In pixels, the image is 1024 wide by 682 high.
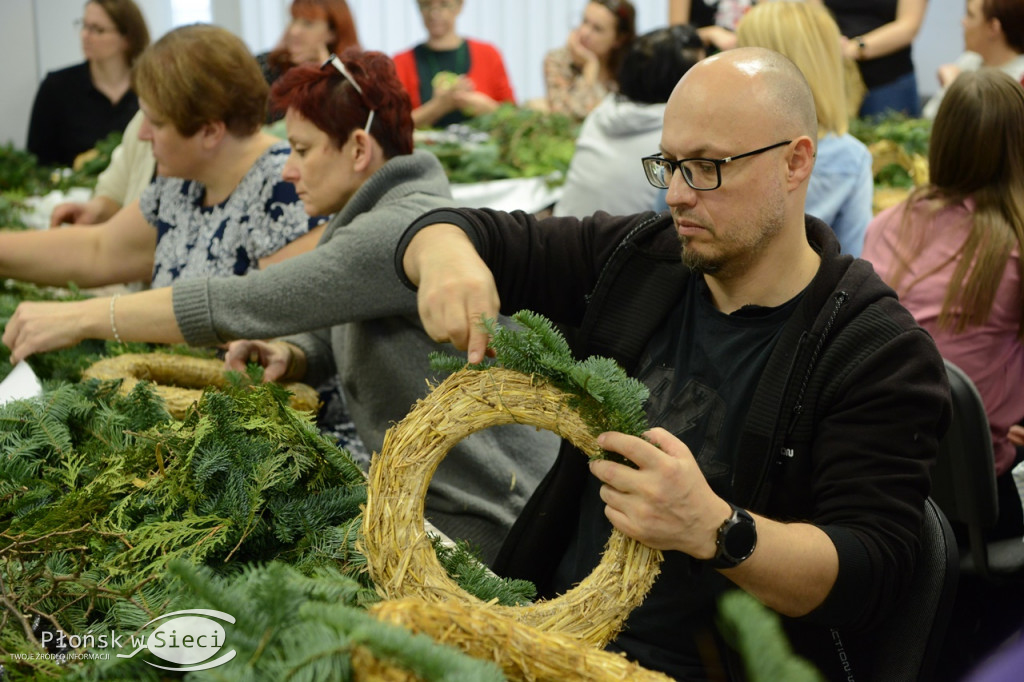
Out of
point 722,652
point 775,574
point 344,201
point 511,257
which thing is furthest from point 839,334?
point 344,201

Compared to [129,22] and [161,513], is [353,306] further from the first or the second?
[129,22]

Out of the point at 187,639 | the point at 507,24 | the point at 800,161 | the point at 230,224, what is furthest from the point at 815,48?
the point at 507,24

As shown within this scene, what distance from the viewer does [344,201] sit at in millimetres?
2227

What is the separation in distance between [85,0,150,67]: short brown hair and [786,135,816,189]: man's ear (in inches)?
157

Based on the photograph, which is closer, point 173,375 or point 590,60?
point 173,375

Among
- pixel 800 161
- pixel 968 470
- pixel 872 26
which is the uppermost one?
pixel 800 161

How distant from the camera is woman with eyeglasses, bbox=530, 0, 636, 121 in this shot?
459 centimetres

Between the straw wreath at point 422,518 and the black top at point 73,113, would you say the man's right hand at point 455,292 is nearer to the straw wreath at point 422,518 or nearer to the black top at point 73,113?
the straw wreath at point 422,518

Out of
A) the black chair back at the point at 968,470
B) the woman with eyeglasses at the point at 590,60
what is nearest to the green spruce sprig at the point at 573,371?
the black chair back at the point at 968,470

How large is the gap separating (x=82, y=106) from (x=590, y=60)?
2.57m

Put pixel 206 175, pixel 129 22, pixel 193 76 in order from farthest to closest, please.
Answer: pixel 129 22 → pixel 206 175 → pixel 193 76

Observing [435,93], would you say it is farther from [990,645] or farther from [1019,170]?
[990,645]

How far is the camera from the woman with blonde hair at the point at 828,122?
2.82 metres

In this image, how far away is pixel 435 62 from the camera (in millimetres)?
5543
